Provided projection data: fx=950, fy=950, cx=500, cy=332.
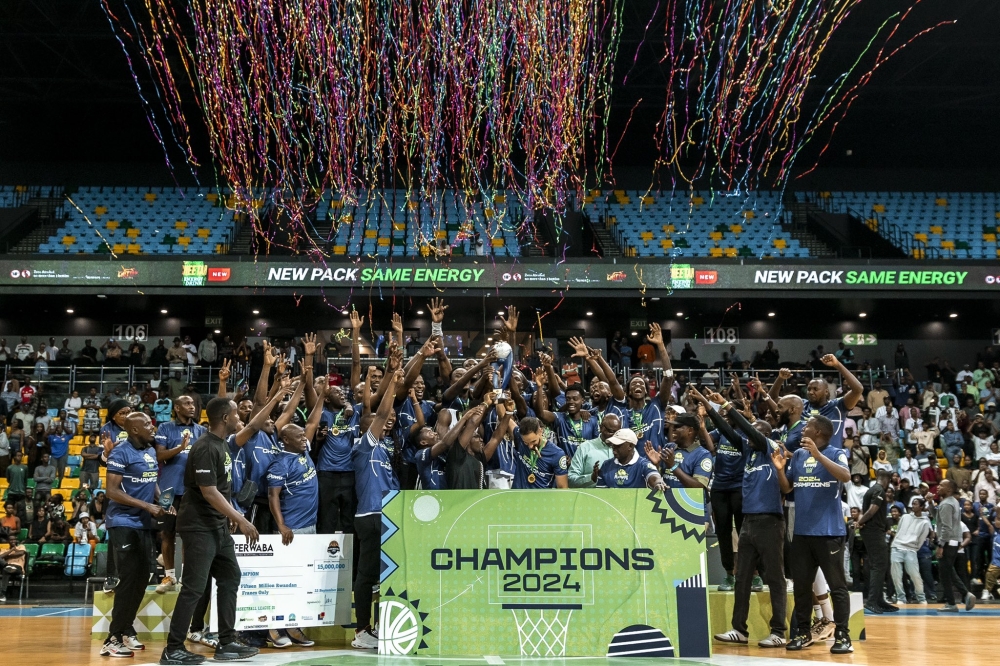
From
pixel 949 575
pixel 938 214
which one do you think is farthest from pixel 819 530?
pixel 938 214

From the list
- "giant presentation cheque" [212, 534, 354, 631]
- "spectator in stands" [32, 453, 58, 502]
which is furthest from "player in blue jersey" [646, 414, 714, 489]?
"spectator in stands" [32, 453, 58, 502]

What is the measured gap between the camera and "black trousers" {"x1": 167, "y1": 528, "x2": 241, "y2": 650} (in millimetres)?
7445

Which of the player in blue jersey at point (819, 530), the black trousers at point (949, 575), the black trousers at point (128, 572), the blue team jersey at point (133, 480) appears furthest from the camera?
the black trousers at point (949, 575)

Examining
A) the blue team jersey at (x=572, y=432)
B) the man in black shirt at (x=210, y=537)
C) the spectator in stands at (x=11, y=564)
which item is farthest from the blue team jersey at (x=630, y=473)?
the spectator in stands at (x=11, y=564)

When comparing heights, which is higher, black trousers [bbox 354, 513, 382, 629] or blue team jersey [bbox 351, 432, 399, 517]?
blue team jersey [bbox 351, 432, 399, 517]

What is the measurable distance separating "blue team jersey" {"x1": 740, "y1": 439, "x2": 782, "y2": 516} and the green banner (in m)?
17.2

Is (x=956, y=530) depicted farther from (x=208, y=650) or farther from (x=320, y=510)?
(x=208, y=650)

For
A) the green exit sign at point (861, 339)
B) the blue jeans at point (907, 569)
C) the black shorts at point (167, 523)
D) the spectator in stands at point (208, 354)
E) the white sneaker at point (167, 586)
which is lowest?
the blue jeans at point (907, 569)

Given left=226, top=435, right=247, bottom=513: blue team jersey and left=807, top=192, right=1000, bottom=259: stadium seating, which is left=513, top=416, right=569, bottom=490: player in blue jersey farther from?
left=807, top=192, right=1000, bottom=259: stadium seating

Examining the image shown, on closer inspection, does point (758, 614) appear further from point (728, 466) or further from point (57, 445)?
point (57, 445)

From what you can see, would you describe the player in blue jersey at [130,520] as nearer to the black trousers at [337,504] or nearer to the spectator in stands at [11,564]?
the black trousers at [337,504]

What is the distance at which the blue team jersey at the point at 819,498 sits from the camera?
27.6ft

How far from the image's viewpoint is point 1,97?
29.2 metres

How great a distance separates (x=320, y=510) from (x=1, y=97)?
1002 inches
